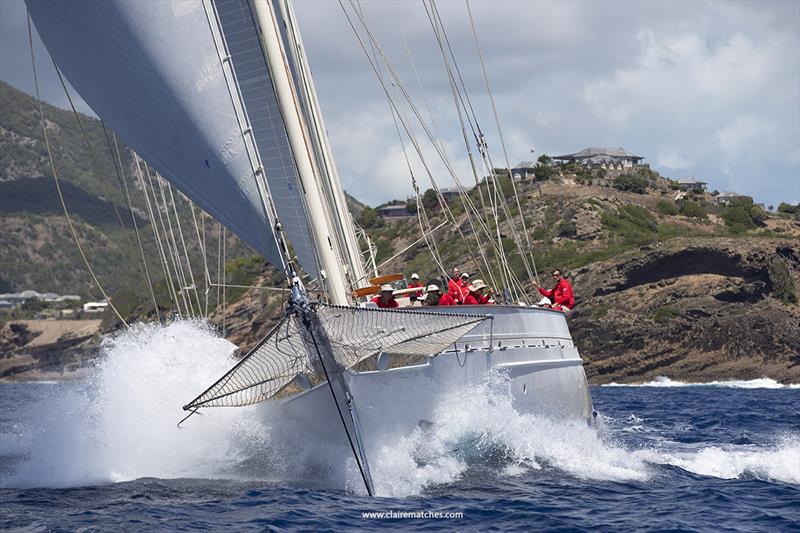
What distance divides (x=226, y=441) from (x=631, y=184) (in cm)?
7167

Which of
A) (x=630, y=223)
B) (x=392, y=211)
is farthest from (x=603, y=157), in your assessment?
(x=630, y=223)

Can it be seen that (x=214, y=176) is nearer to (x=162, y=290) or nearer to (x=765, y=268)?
(x=765, y=268)

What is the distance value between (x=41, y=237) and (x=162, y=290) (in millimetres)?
92125

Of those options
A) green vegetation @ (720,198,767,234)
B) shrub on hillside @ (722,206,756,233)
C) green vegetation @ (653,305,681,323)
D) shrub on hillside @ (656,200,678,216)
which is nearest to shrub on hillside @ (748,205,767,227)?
green vegetation @ (720,198,767,234)

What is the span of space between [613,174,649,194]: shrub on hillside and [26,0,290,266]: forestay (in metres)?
71.4

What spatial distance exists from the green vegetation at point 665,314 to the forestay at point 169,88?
151 ft

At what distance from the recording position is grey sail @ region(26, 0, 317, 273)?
14242mm

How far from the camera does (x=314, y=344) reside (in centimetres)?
1405

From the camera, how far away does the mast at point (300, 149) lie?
1545cm

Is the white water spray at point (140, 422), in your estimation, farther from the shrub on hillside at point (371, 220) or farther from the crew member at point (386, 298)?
the shrub on hillside at point (371, 220)

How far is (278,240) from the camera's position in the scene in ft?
48.1

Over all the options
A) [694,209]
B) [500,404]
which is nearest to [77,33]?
[500,404]

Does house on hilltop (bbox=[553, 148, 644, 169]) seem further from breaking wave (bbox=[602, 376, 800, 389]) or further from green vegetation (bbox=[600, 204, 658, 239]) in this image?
breaking wave (bbox=[602, 376, 800, 389])

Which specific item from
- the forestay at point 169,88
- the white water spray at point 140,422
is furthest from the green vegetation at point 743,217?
the forestay at point 169,88
